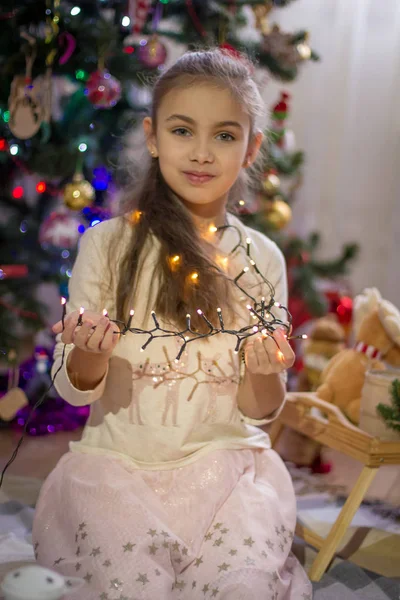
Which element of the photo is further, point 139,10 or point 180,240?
point 139,10

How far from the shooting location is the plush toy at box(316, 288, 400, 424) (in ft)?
4.89

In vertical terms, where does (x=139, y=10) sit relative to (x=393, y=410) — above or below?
above

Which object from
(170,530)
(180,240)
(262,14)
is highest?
(262,14)

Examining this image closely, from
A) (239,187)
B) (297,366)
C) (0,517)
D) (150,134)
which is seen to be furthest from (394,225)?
A: (0,517)

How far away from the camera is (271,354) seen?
1045 mm

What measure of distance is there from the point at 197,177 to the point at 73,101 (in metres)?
0.86

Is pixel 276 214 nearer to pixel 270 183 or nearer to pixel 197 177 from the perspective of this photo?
pixel 270 183

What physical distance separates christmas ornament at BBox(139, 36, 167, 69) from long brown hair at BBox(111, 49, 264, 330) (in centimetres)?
57

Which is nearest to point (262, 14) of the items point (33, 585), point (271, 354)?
point (271, 354)

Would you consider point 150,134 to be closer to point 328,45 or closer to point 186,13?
point 186,13

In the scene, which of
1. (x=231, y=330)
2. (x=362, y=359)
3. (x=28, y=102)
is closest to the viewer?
(x=231, y=330)

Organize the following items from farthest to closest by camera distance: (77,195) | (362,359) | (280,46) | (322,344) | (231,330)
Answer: (322,344), (280,46), (77,195), (362,359), (231,330)

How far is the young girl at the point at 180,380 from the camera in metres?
1.02

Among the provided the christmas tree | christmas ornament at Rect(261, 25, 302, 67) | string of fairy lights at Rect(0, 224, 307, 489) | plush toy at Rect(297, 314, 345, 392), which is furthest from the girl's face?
plush toy at Rect(297, 314, 345, 392)
